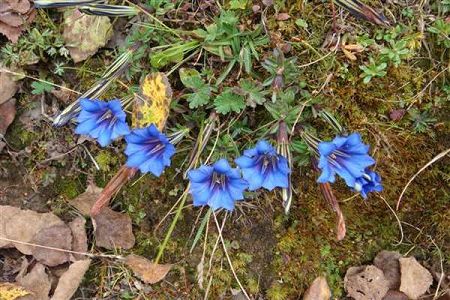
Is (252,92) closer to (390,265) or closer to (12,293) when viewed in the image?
(390,265)

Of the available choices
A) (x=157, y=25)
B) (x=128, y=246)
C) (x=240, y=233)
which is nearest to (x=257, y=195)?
(x=240, y=233)

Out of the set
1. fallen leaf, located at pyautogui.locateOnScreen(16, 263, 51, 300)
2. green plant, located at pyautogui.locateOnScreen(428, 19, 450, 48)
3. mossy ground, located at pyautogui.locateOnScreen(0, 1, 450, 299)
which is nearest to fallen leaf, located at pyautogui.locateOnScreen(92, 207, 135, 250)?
mossy ground, located at pyautogui.locateOnScreen(0, 1, 450, 299)

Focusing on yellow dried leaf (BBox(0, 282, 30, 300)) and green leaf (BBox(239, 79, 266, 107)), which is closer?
green leaf (BBox(239, 79, 266, 107))

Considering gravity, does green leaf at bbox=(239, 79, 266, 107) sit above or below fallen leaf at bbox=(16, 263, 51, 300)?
above

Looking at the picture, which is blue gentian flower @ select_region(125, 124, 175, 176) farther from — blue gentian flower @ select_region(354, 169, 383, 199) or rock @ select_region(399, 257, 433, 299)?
rock @ select_region(399, 257, 433, 299)

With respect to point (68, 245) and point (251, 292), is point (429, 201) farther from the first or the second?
point (68, 245)
